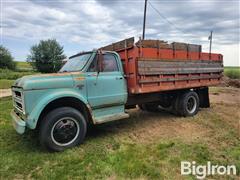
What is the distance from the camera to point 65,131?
472 centimetres

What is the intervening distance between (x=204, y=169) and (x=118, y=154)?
1.61 m

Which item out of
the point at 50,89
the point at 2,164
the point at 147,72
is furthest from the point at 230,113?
the point at 2,164

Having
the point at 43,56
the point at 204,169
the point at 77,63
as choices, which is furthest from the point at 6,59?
the point at 204,169

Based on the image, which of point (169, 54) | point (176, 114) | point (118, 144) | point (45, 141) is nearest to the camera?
point (45, 141)

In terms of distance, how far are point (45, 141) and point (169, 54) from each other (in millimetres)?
4224

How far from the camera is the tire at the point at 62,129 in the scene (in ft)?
14.7

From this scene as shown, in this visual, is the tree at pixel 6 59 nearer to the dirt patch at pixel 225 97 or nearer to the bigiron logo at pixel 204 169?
the dirt patch at pixel 225 97

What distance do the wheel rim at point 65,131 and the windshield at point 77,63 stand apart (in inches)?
49.6

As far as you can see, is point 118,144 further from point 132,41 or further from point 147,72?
point 132,41

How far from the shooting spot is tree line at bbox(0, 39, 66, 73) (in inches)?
1789

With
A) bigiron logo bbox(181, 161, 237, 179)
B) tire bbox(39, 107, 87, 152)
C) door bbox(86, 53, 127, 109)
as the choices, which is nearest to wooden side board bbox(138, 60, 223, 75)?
door bbox(86, 53, 127, 109)

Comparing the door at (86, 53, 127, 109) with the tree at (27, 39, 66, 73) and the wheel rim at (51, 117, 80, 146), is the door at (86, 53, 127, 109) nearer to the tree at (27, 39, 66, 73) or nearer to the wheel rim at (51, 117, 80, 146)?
the wheel rim at (51, 117, 80, 146)

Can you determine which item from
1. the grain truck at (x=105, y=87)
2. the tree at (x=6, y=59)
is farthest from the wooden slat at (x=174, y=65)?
the tree at (x=6, y=59)

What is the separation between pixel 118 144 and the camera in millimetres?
5043
